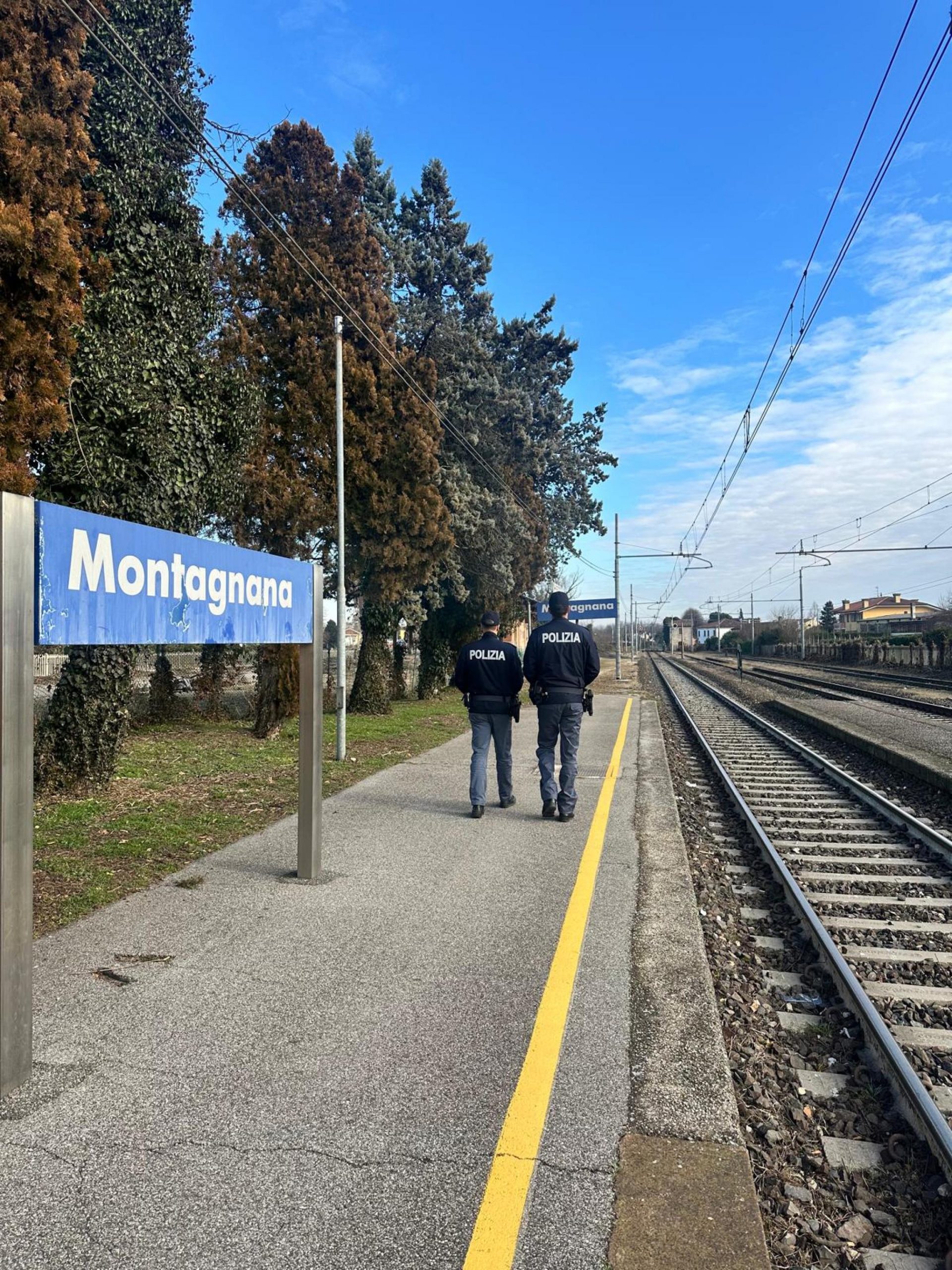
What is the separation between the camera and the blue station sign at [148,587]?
10.7 ft

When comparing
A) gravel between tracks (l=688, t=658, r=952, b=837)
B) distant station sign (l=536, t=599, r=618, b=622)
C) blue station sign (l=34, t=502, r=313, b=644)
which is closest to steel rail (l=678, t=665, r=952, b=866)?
gravel between tracks (l=688, t=658, r=952, b=837)

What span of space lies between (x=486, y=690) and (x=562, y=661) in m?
0.77

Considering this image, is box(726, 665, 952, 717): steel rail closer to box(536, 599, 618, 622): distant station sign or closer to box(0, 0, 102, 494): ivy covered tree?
box(536, 599, 618, 622): distant station sign

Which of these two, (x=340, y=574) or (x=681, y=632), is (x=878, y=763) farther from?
(x=681, y=632)

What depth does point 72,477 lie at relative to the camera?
8.66 metres

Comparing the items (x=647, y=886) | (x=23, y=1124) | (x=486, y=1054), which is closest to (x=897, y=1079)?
(x=486, y=1054)

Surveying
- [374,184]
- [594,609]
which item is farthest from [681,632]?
[374,184]

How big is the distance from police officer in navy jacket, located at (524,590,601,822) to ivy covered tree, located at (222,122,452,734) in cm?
690

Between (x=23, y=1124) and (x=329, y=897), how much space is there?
258 centimetres

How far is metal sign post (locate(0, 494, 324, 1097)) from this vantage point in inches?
118

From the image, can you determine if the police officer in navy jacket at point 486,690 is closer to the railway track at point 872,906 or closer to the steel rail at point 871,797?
the railway track at point 872,906

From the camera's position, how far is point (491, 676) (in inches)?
303

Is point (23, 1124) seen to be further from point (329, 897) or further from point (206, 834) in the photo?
point (206, 834)

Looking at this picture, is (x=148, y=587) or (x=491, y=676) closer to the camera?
(x=148, y=587)
